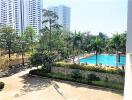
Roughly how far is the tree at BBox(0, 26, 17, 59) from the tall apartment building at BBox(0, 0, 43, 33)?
563 mm

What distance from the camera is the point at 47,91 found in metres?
6.28

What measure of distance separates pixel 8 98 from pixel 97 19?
4759 millimetres

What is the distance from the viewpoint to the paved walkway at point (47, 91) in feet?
18.6

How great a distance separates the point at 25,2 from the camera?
10.0 metres

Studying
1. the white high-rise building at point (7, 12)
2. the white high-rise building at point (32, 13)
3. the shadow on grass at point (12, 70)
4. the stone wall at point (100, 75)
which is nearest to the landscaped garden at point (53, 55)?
the stone wall at point (100, 75)

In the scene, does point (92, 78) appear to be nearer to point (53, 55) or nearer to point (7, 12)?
point (53, 55)

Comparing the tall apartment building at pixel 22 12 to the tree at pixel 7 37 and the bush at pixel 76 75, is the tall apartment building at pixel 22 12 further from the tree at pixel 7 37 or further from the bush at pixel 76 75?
the bush at pixel 76 75

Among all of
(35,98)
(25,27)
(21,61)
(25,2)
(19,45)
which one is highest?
(25,2)

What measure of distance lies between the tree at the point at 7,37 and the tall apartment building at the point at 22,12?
0.56m

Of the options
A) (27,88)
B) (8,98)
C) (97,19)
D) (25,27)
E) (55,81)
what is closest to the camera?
(8,98)

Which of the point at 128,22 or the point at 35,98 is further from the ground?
the point at 128,22

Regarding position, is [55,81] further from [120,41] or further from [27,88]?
[120,41]

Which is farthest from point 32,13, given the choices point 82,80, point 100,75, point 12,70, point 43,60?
point 100,75

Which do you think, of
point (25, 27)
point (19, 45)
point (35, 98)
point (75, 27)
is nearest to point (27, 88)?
point (35, 98)
